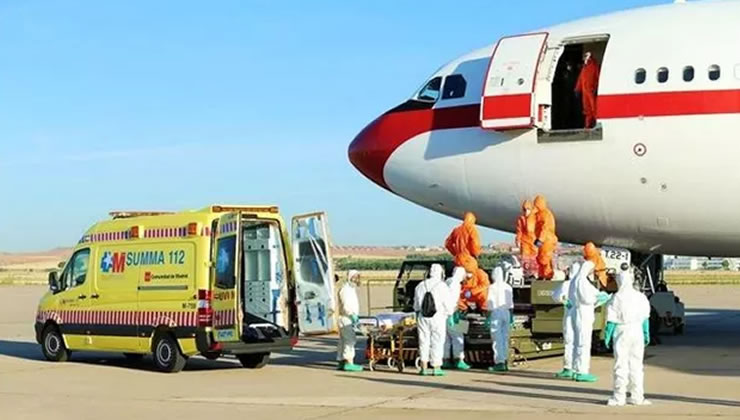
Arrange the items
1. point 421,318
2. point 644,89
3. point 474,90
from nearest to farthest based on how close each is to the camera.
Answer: point 421,318 → point 644,89 → point 474,90

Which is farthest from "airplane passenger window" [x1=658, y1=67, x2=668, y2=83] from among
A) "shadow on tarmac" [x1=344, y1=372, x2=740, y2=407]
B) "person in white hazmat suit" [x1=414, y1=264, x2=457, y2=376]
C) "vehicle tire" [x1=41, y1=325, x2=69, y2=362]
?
"vehicle tire" [x1=41, y1=325, x2=69, y2=362]

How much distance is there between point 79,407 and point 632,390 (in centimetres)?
648

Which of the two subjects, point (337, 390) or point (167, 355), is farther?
point (167, 355)

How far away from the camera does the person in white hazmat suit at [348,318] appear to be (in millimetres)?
16312

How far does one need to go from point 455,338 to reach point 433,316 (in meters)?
1.27

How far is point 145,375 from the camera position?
55.0 ft

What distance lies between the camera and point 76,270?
1891 centimetres

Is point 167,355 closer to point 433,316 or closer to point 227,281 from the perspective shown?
point 227,281

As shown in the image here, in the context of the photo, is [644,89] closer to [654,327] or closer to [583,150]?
[583,150]

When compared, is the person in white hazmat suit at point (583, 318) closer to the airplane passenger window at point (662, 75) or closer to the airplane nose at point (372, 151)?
the airplane passenger window at point (662, 75)

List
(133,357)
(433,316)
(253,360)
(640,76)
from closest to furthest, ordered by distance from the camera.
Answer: (433,316) → (640,76) → (253,360) → (133,357)

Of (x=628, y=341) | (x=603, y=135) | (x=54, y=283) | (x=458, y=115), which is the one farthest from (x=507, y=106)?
(x=54, y=283)

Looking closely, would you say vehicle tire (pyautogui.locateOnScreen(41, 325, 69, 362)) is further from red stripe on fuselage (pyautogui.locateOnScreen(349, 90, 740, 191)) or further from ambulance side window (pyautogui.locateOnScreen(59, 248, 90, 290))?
red stripe on fuselage (pyautogui.locateOnScreen(349, 90, 740, 191))

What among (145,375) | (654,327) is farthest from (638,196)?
(145,375)
